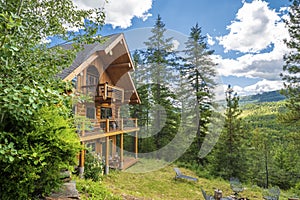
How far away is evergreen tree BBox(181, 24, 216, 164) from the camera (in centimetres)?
1490

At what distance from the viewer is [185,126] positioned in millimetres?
15922

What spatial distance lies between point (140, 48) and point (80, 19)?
44.0 feet

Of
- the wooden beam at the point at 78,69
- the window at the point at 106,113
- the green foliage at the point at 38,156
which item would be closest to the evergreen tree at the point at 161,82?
the window at the point at 106,113

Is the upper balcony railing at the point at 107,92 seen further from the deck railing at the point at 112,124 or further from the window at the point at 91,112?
the window at the point at 91,112

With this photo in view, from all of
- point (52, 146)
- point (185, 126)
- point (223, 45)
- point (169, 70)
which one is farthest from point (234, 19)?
point (52, 146)

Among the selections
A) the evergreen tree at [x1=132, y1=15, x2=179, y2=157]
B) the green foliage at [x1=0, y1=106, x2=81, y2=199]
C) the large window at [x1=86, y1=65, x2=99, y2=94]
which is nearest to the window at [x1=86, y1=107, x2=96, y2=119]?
the large window at [x1=86, y1=65, x2=99, y2=94]

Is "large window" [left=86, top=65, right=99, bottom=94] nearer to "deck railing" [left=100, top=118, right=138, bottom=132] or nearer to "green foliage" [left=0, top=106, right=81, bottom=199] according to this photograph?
"deck railing" [left=100, top=118, right=138, bottom=132]

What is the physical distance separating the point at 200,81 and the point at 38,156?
14397 mm

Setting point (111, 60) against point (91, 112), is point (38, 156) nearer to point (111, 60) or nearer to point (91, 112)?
point (91, 112)

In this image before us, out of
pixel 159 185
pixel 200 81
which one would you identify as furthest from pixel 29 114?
pixel 200 81

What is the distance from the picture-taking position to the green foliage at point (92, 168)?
315 inches

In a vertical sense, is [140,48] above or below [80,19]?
above

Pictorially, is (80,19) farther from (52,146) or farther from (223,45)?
(223,45)

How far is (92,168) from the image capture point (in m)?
8.31
